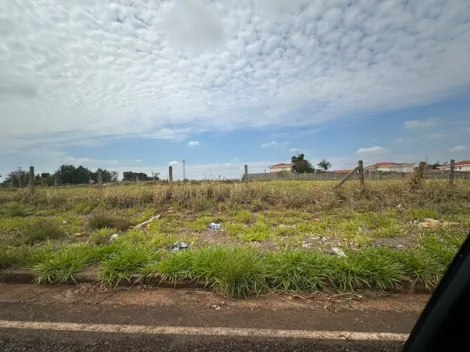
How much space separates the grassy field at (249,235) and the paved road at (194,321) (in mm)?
273

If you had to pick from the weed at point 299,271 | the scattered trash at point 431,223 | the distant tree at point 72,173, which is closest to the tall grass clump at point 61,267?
the weed at point 299,271

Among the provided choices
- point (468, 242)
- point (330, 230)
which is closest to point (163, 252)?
point (330, 230)

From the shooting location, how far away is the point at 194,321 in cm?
259

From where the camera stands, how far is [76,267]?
3.65 meters

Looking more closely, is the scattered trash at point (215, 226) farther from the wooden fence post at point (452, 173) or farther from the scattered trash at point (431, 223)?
the wooden fence post at point (452, 173)

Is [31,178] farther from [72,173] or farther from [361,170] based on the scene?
[72,173]

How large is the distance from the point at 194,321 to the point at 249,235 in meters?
2.87

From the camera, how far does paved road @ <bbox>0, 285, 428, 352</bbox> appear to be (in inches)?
88.3

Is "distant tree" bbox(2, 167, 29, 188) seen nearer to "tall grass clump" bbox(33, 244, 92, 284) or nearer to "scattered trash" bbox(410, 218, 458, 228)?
"tall grass clump" bbox(33, 244, 92, 284)

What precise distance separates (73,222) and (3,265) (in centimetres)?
371

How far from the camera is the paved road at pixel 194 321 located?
224cm

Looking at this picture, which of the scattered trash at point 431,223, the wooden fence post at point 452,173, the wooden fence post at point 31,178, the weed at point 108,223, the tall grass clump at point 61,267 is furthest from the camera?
the wooden fence post at point 31,178

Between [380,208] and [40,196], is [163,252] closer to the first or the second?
[380,208]

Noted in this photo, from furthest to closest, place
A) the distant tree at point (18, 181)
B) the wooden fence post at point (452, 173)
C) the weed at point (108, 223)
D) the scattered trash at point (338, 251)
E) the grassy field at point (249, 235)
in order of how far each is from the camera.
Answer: the distant tree at point (18, 181)
the wooden fence post at point (452, 173)
the weed at point (108, 223)
the scattered trash at point (338, 251)
the grassy field at point (249, 235)
